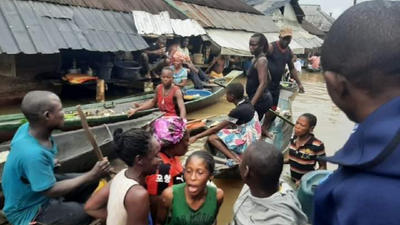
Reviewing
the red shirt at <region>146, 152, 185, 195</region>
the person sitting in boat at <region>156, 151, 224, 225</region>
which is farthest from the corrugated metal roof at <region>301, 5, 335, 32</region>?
the person sitting in boat at <region>156, 151, 224, 225</region>

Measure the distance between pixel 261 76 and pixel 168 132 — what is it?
107 inches

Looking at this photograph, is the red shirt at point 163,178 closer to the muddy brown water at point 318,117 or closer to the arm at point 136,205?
the arm at point 136,205

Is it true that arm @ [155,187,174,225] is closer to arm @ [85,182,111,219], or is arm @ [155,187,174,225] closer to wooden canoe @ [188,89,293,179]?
arm @ [85,182,111,219]

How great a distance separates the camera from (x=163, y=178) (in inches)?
98.6

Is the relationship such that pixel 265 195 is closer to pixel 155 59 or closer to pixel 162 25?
pixel 155 59

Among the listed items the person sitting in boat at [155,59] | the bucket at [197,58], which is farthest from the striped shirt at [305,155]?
the bucket at [197,58]

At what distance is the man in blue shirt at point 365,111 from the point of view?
0.73 m

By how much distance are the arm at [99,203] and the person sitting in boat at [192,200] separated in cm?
35

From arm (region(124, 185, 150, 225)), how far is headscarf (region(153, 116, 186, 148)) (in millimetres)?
724

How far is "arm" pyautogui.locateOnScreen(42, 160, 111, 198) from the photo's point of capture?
2420mm

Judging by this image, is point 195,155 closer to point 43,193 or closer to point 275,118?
point 43,193

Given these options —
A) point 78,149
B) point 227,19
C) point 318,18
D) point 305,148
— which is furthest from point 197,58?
point 318,18

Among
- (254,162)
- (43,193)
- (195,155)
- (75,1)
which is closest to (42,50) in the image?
(75,1)

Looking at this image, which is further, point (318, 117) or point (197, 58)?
point (197, 58)
